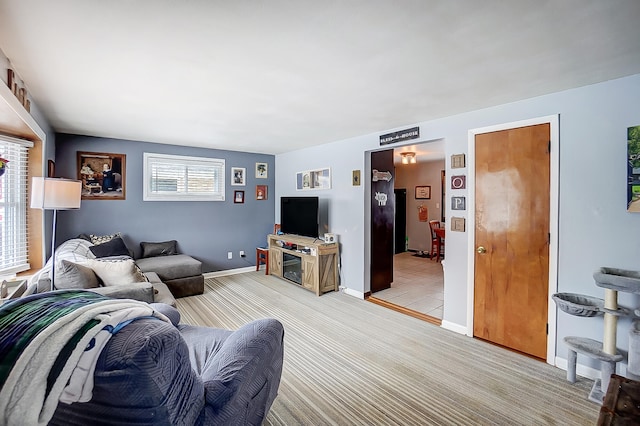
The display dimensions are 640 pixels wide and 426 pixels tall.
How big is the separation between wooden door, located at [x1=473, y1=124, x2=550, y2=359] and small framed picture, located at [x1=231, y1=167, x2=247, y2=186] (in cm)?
427

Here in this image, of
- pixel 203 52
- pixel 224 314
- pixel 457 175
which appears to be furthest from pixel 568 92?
pixel 224 314

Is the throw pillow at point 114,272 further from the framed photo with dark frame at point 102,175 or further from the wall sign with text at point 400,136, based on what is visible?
the wall sign with text at point 400,136

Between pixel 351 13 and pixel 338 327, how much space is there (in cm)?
298

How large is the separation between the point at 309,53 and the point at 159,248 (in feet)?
13.9

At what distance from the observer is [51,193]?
235 centimetres

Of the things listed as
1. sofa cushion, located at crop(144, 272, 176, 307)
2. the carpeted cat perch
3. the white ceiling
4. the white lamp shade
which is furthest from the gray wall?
the carpeted cat perch

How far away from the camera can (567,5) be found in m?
1.43

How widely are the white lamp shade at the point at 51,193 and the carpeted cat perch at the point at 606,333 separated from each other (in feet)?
13.6

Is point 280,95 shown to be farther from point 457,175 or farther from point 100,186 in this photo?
point 100,186

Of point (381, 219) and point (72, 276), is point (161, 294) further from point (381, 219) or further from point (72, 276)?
point (381, 219)

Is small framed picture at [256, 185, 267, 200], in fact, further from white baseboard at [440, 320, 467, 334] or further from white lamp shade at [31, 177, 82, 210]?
white baseboard at [440, 320, 467, 334]

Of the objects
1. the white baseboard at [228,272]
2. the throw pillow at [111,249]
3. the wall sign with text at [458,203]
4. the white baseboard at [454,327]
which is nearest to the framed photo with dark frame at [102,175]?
the throw pillow at [111,249]

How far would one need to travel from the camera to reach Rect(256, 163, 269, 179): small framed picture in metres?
6.05

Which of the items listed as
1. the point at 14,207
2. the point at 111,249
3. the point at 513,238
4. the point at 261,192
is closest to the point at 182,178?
the point at 261,192
